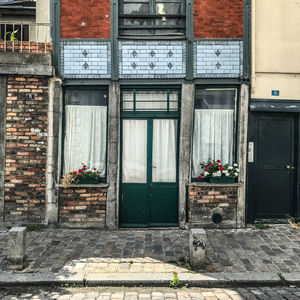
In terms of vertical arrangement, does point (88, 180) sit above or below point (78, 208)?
above

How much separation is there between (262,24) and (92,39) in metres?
3.94

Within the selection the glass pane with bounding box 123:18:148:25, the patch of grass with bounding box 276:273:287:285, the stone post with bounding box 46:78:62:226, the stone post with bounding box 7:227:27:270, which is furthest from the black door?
the stone post with bounding box 7:227:27:270

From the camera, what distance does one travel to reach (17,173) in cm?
624

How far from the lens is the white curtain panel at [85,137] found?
6.61m

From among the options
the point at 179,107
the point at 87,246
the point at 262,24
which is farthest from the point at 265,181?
the point at 87,246

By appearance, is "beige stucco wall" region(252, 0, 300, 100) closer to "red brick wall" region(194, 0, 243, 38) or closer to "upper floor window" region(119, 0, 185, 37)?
"red brick wall" region(194, 0, 243, 38)

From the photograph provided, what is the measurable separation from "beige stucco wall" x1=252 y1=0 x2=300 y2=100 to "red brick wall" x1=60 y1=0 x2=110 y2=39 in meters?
3.48

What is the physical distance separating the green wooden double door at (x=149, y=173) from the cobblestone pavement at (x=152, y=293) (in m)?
2.50

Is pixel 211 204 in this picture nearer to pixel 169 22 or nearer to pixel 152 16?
pixel 169 22

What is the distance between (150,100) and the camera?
6.63m

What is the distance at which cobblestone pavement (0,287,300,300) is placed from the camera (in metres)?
3.86

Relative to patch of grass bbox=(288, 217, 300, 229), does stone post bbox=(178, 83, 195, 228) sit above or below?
above

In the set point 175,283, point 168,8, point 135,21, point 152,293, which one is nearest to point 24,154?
point 135,21

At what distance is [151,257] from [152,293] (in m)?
0.95
